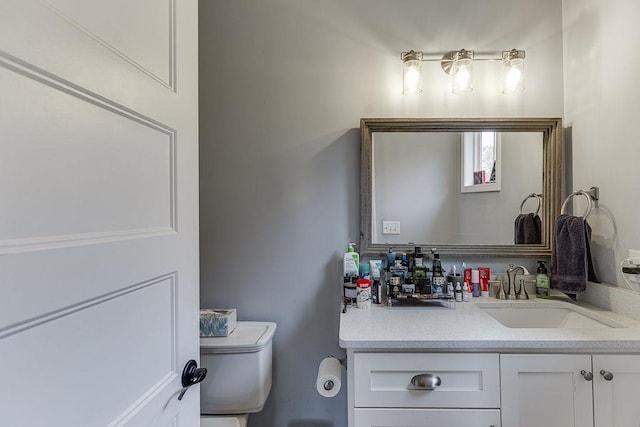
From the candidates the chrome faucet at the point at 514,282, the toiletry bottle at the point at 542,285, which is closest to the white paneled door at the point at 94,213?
the chrome faucet at the point at 514,282

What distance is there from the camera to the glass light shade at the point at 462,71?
1.66 meters

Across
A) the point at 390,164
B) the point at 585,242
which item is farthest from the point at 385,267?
the point at 585,242

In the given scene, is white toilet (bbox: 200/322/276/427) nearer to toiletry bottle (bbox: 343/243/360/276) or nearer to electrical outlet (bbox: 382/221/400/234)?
toiletry bottle (bbox: 343/243/360/276)

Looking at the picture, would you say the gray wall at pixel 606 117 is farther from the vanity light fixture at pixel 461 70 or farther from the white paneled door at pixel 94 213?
the white paneled door at pixel 94 213

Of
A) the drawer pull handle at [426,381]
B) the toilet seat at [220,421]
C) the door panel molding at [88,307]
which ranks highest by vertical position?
the door panel molding at [88,307]

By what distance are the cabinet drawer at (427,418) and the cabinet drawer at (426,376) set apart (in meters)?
0.02

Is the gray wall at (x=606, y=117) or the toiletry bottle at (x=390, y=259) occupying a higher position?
the gray wall at (x=606, y=117)

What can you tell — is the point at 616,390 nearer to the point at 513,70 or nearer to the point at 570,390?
A: the point at 570,390

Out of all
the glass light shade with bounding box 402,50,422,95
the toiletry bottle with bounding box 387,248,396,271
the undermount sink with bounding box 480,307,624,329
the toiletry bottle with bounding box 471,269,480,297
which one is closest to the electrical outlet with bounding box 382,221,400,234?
the toiletry bottle with bounding box 387,248,396,271

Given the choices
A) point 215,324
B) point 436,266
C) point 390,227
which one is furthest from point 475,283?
point 215,324

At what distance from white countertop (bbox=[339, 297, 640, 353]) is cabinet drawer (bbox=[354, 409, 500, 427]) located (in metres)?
0.20

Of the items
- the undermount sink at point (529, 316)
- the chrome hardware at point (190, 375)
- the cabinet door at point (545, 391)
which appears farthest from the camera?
the undermount sink at point (529, 316)

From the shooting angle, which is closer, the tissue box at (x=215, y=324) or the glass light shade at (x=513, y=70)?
the tissue box at (x=215, y=324)

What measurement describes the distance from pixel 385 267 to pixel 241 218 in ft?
2.49
